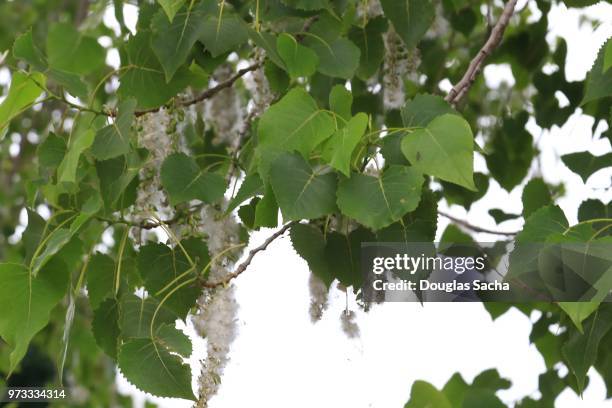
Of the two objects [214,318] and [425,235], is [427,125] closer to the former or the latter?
[425,235]

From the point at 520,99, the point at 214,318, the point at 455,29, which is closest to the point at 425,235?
the point at 214,318

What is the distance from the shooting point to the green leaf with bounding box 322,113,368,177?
26.9 inches

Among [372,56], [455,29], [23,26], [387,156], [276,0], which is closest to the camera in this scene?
[387,156]

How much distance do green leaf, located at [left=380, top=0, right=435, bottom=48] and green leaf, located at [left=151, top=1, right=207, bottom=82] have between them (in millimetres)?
210

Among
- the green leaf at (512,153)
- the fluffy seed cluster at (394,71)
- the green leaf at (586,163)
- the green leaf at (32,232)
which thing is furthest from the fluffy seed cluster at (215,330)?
the green leaf at (512,153)

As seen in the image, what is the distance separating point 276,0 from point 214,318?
33 centimetres

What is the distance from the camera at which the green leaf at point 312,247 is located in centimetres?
83

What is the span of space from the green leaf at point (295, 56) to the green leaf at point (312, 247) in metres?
0.16

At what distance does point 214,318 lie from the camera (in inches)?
35.2

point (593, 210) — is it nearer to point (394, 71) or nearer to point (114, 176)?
Result: point (394, 71)

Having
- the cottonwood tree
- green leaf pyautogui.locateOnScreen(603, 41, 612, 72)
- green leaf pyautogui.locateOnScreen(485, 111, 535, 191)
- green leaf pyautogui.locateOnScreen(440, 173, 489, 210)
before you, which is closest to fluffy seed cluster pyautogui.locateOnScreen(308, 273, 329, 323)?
the cottonwood tree

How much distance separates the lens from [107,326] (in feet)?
3.19

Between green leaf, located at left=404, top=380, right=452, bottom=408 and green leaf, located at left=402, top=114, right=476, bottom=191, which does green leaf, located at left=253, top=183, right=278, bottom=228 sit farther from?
green leaf, located at left=404, top=380, right=452, bottom=408

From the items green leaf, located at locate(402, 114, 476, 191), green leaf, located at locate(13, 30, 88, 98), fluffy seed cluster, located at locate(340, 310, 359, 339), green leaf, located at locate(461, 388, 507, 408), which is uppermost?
green leaf, located at locate(13, 30, 88, 98)
